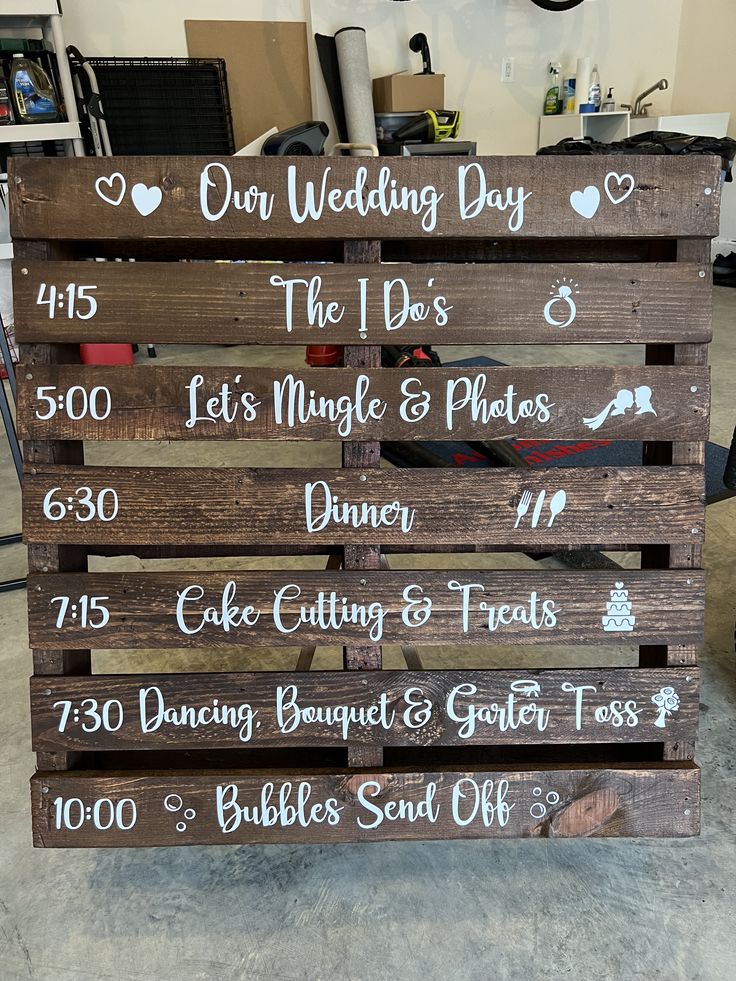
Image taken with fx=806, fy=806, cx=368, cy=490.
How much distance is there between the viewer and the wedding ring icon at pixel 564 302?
1.31 metres

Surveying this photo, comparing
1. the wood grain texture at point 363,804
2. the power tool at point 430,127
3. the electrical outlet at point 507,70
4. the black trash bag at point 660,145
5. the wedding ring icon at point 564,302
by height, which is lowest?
the wood grain texture at point 363,804

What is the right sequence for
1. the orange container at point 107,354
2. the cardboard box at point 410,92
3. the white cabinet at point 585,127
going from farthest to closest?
the white cabinet at point 585,127 < the cardboard box at point 410,92 < the orange container at point 107,354

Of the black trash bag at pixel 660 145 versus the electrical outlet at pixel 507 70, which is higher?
the electrical outlet at pixel 507 70

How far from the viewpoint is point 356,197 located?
127 centimetres

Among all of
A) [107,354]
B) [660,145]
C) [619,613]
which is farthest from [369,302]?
[660,145]

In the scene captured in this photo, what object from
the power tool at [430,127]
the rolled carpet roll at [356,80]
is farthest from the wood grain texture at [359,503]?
the rolled carpet roll at [356,80]

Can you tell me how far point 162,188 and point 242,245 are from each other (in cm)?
17

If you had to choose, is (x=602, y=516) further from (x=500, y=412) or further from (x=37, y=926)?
(x=37, y=926)

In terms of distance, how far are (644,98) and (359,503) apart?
740 cm

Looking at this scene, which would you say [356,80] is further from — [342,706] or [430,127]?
[342,706]

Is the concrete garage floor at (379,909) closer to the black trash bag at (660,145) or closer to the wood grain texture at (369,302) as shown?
the wood grain texture at (369,302)

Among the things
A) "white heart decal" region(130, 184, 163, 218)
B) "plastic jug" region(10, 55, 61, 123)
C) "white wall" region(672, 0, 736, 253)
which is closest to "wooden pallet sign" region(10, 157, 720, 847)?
"white heart decal" region(130, 184, 163, 218)

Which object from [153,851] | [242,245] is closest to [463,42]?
[242,245]

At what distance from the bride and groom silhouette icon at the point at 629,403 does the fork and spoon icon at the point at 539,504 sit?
137 mm
